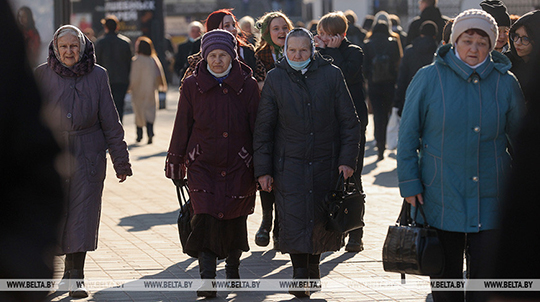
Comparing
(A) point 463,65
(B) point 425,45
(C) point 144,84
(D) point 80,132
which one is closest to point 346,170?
(A) point 463,65

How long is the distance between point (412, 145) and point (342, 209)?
1.13 meters

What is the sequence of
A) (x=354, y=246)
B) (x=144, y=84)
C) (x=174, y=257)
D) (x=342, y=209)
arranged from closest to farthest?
(x=342, y=209) < (x=174, y=257) < (x=354, y=246) < (x=144, y=84)

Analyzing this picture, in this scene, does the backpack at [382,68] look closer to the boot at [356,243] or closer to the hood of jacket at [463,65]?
the boot at [356,243]

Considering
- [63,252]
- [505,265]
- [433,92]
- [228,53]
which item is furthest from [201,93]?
[505,265]

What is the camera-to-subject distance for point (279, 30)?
779 centimetres

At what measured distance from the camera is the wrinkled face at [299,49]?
6.15 m

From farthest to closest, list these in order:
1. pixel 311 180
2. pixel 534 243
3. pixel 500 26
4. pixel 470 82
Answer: pixel 500 26, pixel 311 180, pixel 470 82, pixel 534 243

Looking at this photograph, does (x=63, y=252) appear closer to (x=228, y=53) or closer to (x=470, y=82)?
(x=228, y=53)

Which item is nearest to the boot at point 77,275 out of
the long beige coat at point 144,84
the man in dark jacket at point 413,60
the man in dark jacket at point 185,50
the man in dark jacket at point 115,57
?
the man in dark jacket at point 413,60

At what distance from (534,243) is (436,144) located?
0.81m

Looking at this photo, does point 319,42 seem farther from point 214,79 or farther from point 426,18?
point 426,18

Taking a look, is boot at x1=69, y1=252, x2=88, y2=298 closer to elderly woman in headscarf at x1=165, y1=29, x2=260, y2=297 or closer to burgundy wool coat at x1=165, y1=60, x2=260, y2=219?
elderly woman in headscarf at x1=165, y1=29, x2=260, y2=297

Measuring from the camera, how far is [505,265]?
4.67 meters

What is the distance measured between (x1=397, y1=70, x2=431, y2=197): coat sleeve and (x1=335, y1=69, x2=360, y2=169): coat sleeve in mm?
1063
